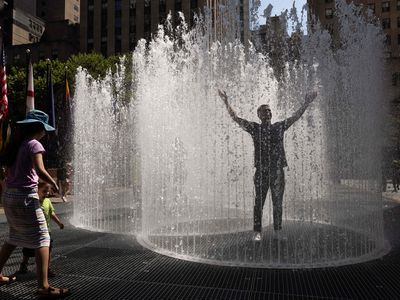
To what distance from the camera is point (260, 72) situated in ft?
33.7

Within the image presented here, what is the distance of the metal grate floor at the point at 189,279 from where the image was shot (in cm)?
382

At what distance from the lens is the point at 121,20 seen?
2191 inches

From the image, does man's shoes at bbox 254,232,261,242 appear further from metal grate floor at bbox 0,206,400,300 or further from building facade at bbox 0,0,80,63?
building facade at bbox 0,0,80,63

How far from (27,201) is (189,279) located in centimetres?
177

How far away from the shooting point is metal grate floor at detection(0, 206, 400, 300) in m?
A: 3.82

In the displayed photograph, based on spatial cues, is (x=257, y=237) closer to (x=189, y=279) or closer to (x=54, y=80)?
(x=189, y=279)

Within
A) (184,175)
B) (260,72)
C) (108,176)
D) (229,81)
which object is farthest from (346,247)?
(108,176)

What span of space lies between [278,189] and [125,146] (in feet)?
38.9

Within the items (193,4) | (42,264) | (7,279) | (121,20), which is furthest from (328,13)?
(42,264)

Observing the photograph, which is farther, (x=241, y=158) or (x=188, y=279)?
(x=241, y=158)

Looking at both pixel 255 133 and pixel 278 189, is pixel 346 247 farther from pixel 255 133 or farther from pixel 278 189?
pixel 255 133

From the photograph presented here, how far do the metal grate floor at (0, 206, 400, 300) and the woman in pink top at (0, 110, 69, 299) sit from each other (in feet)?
1.33

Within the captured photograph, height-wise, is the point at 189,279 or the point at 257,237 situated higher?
the point at 257,237

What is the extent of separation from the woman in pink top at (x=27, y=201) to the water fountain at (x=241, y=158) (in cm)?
205
